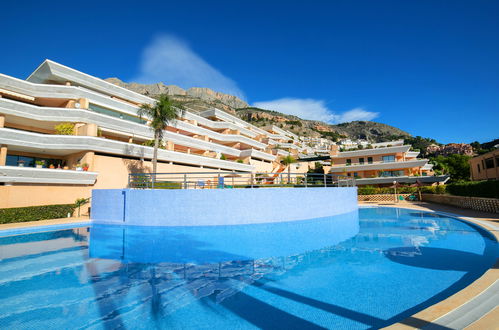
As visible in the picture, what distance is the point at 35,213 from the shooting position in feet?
56.8

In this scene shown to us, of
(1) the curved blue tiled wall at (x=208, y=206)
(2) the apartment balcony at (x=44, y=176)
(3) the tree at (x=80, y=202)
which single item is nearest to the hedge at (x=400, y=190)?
(1) the curved blue tiled wall at (x=208, y=206)

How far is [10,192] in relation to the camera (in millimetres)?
17172

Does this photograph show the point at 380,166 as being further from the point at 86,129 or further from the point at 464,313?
the point at 464,313

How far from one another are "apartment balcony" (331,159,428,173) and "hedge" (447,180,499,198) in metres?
19.5

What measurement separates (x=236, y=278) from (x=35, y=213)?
18.6 metres

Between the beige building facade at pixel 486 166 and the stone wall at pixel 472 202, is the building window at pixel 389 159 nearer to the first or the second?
the beige building facade at pixel 486 166

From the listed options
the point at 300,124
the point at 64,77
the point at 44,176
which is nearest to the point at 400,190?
the point at 44,176

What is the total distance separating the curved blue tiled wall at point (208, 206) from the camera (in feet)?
48.9

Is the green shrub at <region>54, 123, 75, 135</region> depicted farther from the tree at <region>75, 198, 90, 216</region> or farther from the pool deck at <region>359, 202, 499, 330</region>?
the pool deck at <region>359, 202, 499, 330</region>

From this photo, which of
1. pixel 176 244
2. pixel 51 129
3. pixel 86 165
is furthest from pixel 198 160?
pixel 176 244

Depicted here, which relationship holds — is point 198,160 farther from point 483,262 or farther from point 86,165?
point 483,262

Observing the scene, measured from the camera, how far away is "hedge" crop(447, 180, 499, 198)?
16.2m

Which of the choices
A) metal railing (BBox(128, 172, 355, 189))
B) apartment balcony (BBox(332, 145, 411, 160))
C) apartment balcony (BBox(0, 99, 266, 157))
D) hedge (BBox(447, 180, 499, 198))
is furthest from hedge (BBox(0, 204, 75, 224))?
apartment balcony (BBox(332, 145, 411, 160))

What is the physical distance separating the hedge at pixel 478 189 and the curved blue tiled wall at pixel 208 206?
39.2 ft
